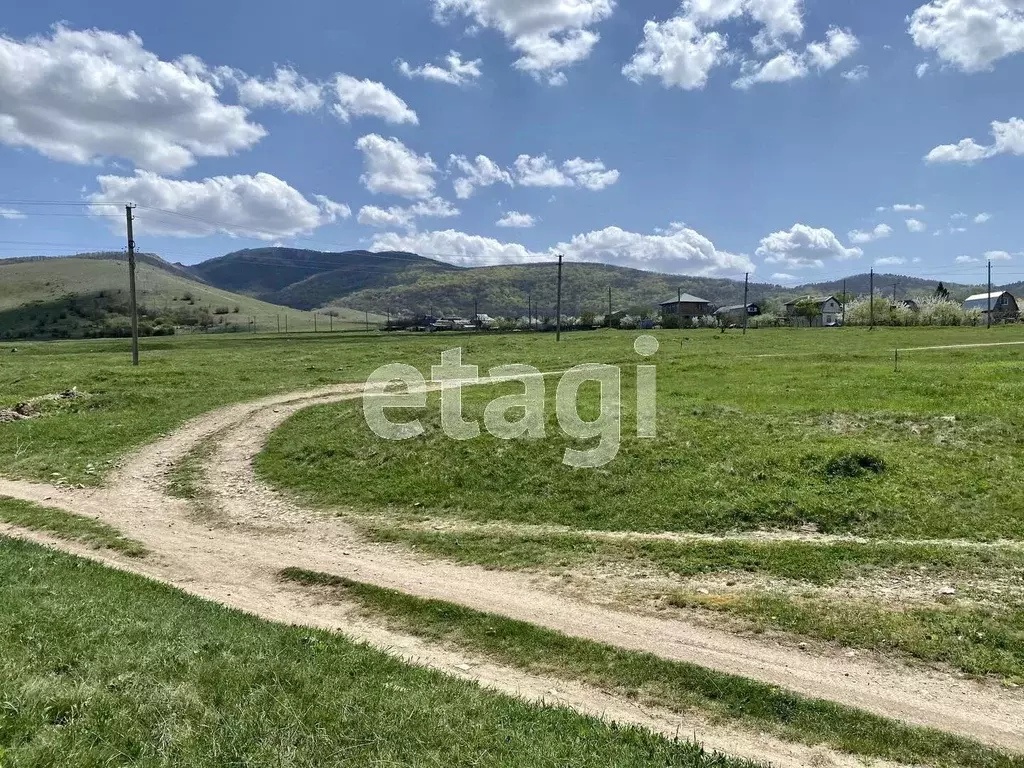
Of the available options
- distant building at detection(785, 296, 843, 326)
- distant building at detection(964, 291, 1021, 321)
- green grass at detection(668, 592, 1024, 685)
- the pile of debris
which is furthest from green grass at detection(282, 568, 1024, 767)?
distant building at detection(964, 291, 1021, 321)

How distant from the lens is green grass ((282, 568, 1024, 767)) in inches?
259

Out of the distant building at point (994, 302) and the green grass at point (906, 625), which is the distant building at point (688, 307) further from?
the green grass at point (906, 625)

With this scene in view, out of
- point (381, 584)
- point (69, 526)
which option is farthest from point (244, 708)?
point (69, 526)

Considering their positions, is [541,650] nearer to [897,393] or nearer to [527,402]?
[527,402]

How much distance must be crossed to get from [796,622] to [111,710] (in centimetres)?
857

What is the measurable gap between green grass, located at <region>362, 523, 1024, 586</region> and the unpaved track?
0.84 m

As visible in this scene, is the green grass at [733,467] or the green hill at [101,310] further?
the green hill at [101,310]

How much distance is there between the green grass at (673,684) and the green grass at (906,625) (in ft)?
6.29

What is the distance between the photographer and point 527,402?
22656 millimetres

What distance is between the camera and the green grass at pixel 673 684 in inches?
259

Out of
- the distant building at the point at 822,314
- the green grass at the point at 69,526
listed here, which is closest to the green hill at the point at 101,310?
the distant building at the point at 822,314

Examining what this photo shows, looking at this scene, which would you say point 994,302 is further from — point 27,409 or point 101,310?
point 101,310

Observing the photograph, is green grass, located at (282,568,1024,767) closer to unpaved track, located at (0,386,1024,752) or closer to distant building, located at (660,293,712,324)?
unpaved track, located at (0,386,1024,752)

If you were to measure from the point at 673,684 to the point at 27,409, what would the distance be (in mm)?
27794
